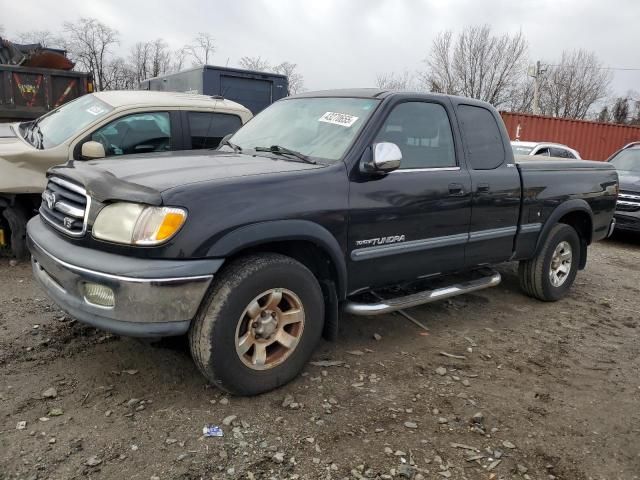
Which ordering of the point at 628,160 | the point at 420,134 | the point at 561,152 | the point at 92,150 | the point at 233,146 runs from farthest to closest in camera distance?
1. the point at 561,152
2. the point at 628,160
3. the point at 92,150
4. the point at 233,146
5. the point at 420,134

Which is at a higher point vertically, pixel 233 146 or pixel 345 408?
pixel 233 146

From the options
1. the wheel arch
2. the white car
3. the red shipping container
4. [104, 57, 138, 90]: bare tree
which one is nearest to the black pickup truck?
the wheel arch

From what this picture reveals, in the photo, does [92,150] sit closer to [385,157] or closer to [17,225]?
[17,225]

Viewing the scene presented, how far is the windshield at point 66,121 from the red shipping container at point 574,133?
41.5 ft

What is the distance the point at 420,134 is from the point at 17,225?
407 centimetres

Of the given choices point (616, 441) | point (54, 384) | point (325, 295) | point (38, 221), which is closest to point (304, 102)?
point (325, 295)

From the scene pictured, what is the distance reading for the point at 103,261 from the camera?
8.95ft

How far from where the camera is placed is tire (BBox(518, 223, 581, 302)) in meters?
5.09

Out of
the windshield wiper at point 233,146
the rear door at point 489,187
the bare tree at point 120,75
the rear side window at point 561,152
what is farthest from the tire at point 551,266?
the bare tree at point 120,75

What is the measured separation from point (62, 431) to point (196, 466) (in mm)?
761

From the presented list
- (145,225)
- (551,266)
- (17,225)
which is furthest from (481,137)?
(17,225)

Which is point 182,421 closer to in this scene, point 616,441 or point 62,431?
point 62,431

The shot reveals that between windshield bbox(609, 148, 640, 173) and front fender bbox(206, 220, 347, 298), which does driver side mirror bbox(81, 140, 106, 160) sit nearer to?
front fender bbox(206, 220, 347, 298)

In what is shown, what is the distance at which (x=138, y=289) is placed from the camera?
2.64 m
